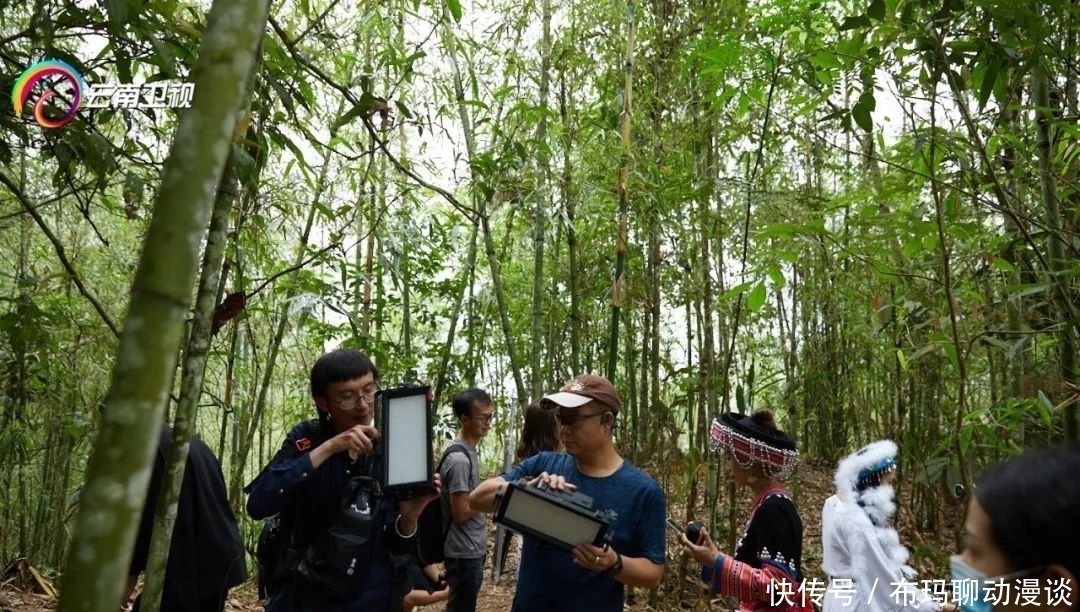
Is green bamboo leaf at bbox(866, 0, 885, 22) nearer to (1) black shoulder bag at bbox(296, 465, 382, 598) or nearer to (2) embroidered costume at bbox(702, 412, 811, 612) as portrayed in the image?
(2) embroidered costume at bbox(702, 412, 811, 612)

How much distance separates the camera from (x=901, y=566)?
2.54m

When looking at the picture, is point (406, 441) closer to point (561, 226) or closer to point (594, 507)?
point (594, 507)

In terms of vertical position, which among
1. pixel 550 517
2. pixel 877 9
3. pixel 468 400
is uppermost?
pixel 877 9

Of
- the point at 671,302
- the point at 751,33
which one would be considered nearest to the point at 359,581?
the point at 751,33

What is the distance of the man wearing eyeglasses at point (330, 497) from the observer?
2012mm

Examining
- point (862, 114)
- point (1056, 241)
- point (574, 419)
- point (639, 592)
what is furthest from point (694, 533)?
point (639, 592)

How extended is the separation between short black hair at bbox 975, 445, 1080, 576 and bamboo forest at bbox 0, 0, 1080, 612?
108cm

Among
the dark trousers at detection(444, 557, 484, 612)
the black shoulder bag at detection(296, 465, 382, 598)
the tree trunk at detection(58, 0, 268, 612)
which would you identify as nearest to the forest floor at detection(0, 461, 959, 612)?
the dark trousers at detection(444, 557, 484, 612)

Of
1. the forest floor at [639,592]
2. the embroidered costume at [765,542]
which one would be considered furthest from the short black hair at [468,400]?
the forest floor at [639,592]

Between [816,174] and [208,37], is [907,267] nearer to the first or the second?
[816,174]

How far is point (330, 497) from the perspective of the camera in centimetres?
210

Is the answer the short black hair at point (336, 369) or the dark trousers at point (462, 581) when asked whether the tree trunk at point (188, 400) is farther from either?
the dark trousers at point (462, 581)

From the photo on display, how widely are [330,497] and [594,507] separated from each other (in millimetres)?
655

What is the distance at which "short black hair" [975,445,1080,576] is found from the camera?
43.4 inches
